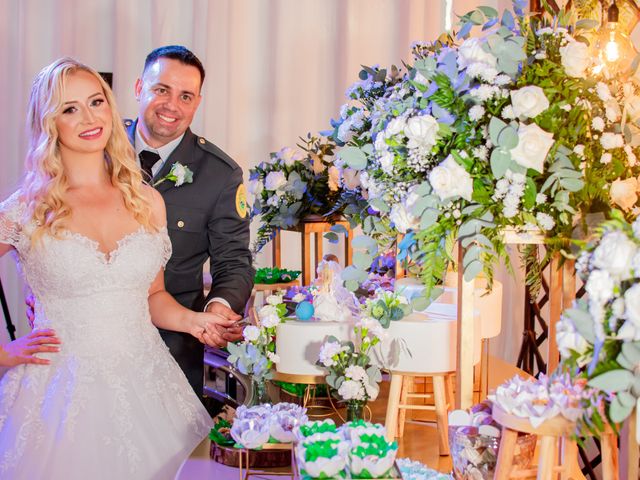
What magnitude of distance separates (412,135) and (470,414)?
2.07 ft

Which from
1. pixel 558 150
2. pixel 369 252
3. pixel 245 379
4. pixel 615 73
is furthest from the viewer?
pixel 245 379

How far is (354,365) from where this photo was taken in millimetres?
2182

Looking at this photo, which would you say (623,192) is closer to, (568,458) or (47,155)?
(568,458)

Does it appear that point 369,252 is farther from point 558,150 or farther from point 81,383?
Result: point 81,383

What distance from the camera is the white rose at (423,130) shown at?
186 cm

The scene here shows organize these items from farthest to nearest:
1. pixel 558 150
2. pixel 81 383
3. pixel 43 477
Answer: pixel 81 383 → pixel 43 477 → pixel 558 150

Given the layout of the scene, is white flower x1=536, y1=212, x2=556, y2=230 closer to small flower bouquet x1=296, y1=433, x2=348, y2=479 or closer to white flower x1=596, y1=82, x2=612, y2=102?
white flower x1=596, y1=82, x2=612, y2=102


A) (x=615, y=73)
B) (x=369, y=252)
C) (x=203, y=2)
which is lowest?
(x=369, y=252)

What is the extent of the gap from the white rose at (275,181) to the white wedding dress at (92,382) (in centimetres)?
77

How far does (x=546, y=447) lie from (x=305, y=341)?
2.53 feet

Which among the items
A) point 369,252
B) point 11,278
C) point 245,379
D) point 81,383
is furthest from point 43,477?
point 11,278

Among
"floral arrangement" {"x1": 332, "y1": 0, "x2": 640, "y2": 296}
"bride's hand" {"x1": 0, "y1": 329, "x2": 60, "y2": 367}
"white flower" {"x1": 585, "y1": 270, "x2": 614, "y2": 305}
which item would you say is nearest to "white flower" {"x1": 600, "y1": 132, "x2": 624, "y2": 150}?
"floral arrangement" {"x1": 332, "y1": 0, "x2": 640, "y2": 296}

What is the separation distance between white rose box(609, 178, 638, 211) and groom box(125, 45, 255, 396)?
5.61ft

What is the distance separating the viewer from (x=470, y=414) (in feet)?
6.24
